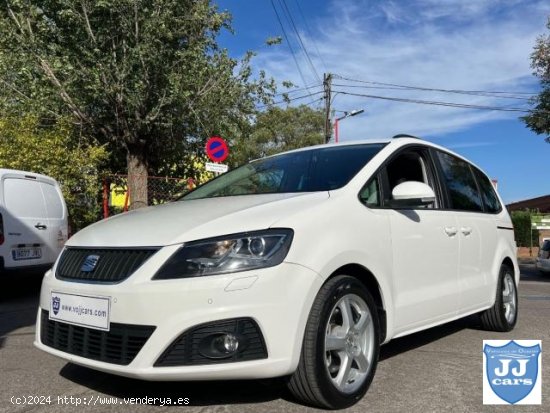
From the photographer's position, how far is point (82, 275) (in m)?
3.38

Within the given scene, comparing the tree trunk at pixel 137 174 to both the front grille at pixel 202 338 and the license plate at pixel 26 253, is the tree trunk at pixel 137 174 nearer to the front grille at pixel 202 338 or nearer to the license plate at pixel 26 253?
the license plate at pixel 26 253

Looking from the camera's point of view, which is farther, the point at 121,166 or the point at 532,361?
the point at 121,166

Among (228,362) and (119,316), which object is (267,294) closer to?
(228,362)

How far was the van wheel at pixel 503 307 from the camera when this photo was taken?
216 inches

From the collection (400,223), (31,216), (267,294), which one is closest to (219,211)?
(267,294)

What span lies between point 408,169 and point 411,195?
823 millimetres

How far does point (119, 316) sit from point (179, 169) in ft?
42.4

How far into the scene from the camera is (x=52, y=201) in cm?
842

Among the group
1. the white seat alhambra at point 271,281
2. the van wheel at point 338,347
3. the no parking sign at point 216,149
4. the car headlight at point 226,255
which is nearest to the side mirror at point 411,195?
the white seat alhambra at point 271,281

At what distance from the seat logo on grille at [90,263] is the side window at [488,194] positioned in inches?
151

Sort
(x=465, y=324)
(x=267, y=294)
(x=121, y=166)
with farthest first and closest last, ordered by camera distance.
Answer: (x=121, y=166) < (x=465, y=324) < (x=267, y=294)

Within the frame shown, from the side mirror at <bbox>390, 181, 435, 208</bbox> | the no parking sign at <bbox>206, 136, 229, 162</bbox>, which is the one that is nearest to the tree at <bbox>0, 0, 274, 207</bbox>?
the no parking sign at <bbox>206, 136, 229, 162</bbox>

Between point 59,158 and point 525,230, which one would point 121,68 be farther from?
point 525,230

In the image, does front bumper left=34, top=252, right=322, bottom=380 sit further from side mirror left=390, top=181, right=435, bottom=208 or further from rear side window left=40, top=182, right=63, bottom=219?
rear side window left=40, top=182, right=63, bottom=219
